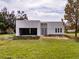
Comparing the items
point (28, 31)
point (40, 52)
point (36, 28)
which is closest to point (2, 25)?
point (28, 31)

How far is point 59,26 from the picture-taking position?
2142 inches

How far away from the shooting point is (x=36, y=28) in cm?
5372

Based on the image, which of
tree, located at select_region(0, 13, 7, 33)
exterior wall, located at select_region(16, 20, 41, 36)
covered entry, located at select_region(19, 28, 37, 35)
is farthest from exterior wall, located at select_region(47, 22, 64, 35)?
tree, located at select_region(0, 13, 7, 33)

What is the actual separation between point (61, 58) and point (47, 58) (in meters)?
1.17

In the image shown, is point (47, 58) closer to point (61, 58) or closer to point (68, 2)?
point (61, 58)

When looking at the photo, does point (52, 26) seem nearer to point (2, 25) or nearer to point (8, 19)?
point (2, 25)

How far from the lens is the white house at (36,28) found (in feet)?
175

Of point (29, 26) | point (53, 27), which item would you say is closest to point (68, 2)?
point (53, 27)

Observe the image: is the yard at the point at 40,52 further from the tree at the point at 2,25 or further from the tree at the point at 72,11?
the tree at the point at 2,25

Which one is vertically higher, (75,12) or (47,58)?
(75,12)

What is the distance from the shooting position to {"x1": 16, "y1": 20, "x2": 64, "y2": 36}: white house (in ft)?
175

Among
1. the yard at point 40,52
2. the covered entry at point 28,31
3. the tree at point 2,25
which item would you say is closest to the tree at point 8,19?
the tree at point 2,25

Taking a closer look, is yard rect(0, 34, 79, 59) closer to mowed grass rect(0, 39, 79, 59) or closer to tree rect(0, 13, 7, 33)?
mowed grass rect(0, 39, 79, 59)

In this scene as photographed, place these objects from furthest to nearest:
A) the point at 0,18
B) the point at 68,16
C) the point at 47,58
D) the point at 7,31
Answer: the point at 7,31, the point at 0,18, the point at 68,16, the point at 47,58
